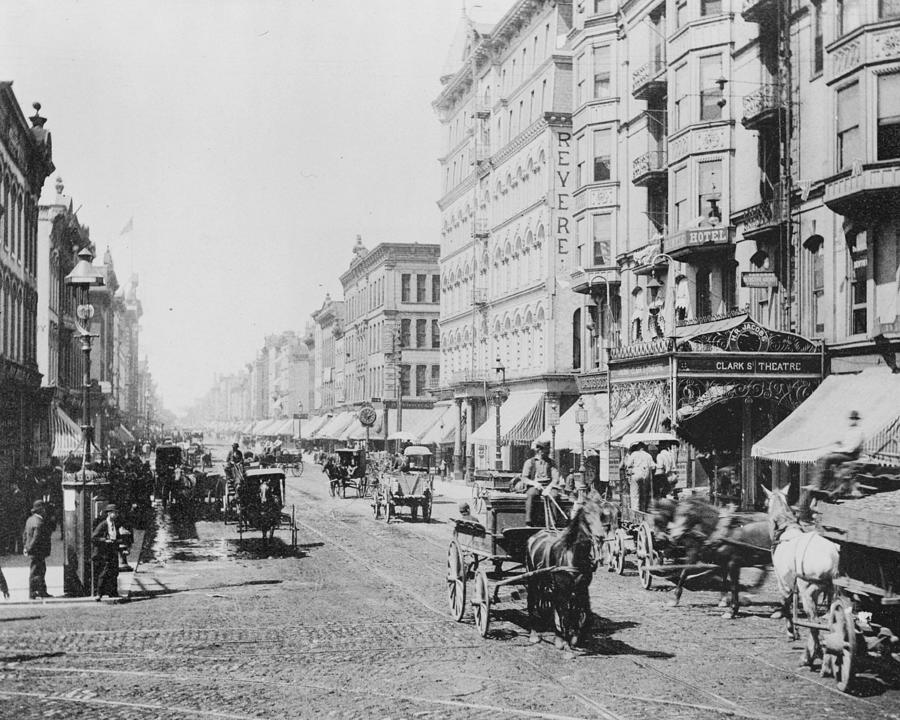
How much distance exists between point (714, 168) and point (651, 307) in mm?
5961

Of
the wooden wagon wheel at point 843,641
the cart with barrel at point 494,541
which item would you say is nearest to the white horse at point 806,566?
the wooden wagon wheel at point 843,641

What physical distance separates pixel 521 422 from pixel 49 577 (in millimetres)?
29160

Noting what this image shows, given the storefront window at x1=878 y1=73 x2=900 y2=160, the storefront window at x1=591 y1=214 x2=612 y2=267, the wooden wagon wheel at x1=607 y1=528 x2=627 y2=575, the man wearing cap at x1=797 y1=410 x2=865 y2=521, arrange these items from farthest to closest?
1. the storefront window at x1=591 y1=214 x2=612 y2=267
2. the storefront window at x1=878 y1=73 x2=900 y2=160
3. the wooden wagon wheel at x1=607 y1=528 x2=627 y2=575
4. the man wearing cap at x1=797 y1=410 x2=865 y2=521

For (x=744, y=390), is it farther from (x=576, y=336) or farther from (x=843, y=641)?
(x=576, y=336)

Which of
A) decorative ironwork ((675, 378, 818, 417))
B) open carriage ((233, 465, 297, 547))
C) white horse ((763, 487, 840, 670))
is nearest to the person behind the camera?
white horse ((763, 487, 840, 670))

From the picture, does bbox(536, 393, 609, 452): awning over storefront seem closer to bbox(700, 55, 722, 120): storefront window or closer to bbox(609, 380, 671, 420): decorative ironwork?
bbox(609, 380, 671, 420): decorative ironwork

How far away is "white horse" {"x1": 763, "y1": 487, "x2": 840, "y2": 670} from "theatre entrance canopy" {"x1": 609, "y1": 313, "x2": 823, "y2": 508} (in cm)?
1213

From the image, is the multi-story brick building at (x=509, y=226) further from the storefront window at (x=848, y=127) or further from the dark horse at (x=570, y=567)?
the dark horse at (x=570, y=567)

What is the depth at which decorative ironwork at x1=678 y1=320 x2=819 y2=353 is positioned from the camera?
26438 mm

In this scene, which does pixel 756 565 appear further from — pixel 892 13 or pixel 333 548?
pixel 892 13

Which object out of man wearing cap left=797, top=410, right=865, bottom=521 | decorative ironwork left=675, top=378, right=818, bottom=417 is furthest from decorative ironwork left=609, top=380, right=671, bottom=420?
man wearing cap left=797, top=410, right=865, bottom=521

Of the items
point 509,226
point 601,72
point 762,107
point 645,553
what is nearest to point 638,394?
point 762,107

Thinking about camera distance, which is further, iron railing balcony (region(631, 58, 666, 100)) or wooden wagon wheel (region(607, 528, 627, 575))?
iron railing balcony (region(631, 58, 666, 100))

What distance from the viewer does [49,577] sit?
20328 mm
